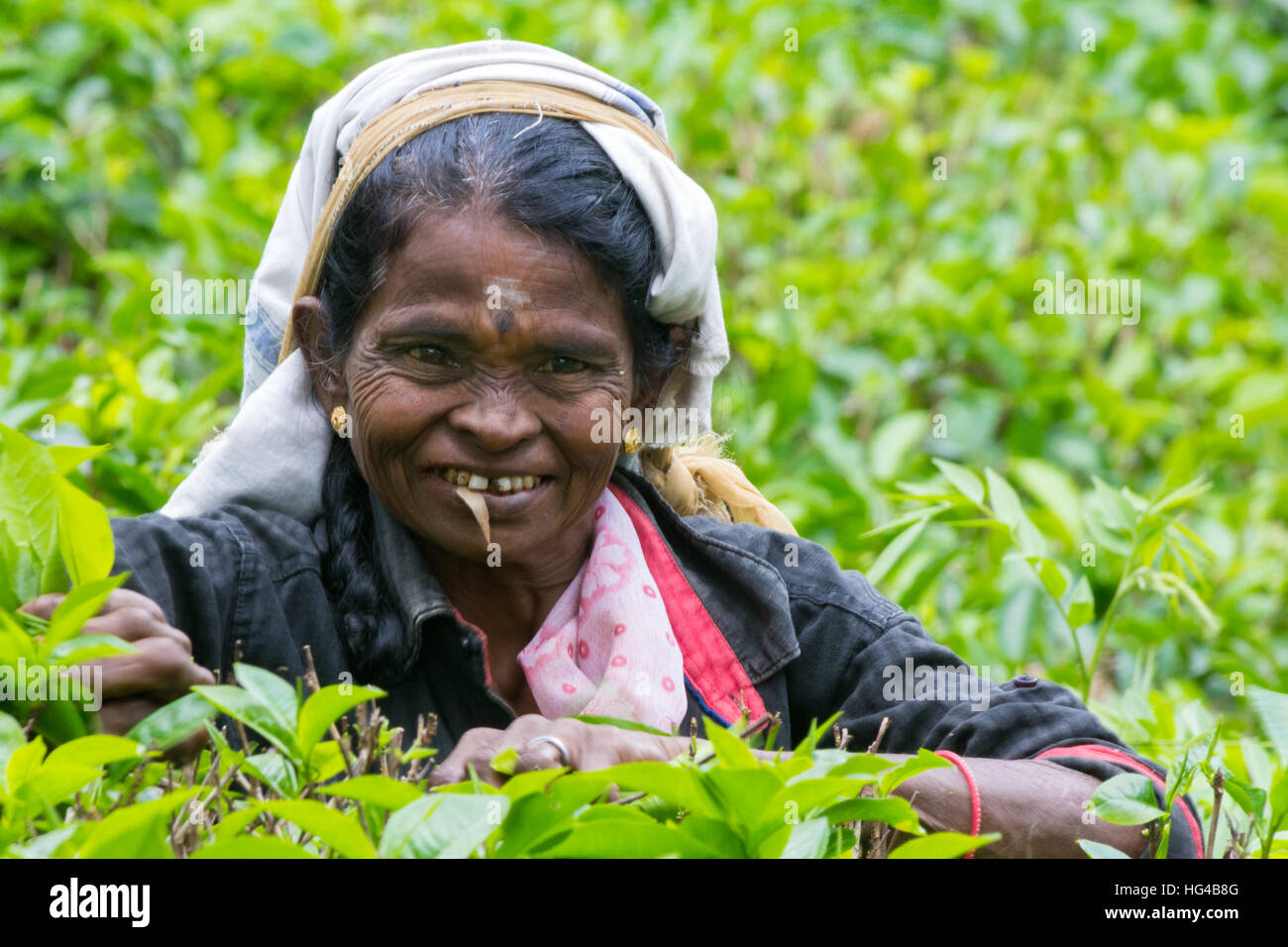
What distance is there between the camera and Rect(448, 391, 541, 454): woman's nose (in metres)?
1.86

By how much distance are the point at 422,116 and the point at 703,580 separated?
0.73 metres

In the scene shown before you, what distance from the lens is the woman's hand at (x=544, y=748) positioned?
4.44 ft

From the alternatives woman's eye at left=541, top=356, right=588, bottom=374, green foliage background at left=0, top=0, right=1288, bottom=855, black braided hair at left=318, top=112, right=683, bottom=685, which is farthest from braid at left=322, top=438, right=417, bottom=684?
green foliage background at left=0, top=0, right=1288, bottom=855

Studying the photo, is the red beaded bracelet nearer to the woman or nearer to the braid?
the woman

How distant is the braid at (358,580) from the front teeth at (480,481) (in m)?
0.18

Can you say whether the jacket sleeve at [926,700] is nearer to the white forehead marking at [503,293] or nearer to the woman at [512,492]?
the woman at [512,492]

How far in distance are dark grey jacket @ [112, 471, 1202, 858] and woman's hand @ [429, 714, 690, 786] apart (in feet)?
1.43

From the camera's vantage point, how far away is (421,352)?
1884mm

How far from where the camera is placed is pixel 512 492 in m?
1.91

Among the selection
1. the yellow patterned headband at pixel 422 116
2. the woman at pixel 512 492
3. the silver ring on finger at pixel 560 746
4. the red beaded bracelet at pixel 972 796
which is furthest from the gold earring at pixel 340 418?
the red beaded bracelet at pixel 972 796

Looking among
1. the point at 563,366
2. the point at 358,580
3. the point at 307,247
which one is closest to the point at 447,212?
the point at 563,366

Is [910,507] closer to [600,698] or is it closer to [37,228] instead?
[600,698]

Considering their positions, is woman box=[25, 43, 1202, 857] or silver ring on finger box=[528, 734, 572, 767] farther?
woman box=[25, 43, 1202, 857]

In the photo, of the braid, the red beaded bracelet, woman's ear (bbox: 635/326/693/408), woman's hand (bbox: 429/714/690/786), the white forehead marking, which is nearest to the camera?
woman's hand (bbox: 429/714/690/786)
